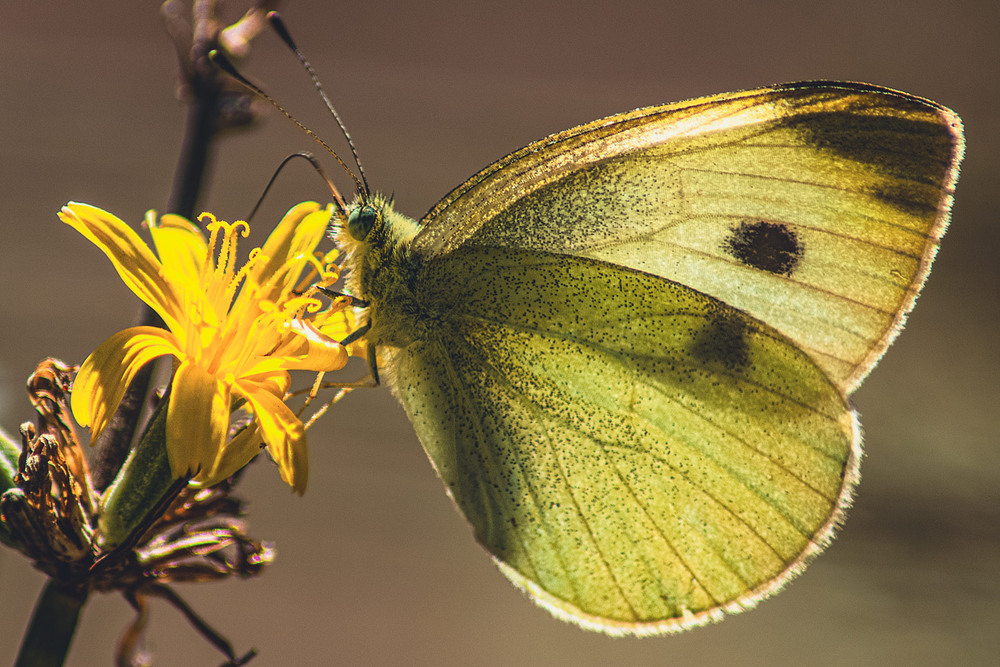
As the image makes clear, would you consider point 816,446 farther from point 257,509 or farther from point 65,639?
point 257,509

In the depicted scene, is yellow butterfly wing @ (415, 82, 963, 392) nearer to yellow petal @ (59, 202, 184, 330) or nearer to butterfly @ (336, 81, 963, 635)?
butterfly @ (336, 81, 963, 635)

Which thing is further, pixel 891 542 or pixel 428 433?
pixel 891 542

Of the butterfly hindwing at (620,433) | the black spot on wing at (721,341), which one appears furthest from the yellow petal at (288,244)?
the black spot on wing at (721,341)

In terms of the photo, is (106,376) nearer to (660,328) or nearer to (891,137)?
(660,328)

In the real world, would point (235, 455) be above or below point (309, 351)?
below

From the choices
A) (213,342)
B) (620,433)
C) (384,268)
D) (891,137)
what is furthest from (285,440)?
(891,137)

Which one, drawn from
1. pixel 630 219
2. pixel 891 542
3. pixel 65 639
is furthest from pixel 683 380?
pixel 891 542
